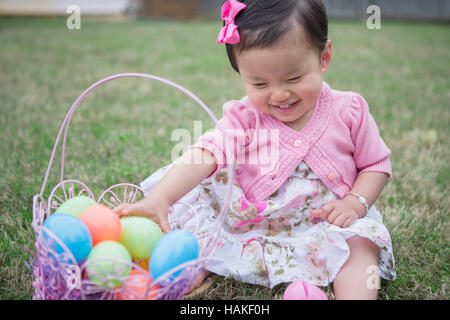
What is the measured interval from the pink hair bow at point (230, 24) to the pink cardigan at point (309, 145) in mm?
315

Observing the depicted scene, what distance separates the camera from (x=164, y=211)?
4.56 ft

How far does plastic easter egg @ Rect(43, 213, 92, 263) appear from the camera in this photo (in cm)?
113

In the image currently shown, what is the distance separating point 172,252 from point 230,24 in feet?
2.43

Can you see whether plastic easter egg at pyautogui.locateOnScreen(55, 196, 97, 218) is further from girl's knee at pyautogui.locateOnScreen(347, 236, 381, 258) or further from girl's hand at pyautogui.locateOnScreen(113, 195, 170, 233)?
girl's knee at pyautogui.locateOnScreen(347, 236, 381, 258)

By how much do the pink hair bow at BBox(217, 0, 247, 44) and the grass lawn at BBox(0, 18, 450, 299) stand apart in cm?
79

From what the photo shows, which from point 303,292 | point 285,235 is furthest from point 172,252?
point 285,235

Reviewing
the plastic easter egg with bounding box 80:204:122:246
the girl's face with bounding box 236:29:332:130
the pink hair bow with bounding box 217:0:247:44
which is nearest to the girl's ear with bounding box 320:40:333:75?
the girl's face with bounding box 236:29:332:130

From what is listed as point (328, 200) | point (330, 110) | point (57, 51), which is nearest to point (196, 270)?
point (328, 200)

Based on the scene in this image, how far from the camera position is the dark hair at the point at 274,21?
1.36 meters

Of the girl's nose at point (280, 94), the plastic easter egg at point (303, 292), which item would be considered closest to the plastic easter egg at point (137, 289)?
the plastic easter egg at point (303, 292)

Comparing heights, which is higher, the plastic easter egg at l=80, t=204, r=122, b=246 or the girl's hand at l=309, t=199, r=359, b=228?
the plastic easter egg at l=80, t=204, r=122, b=246

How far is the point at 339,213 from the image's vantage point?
1.44m

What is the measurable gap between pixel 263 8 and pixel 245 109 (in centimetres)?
39
